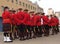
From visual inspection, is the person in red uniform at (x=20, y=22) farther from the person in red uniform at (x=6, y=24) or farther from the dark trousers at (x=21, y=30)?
the person in red uniform at (x=6, y=24)

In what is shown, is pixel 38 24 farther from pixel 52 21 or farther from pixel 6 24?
pixel 6 24

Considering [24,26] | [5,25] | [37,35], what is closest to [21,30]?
[24,26]

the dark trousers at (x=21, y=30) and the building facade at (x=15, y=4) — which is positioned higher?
the building facade at (x=15, y=4)

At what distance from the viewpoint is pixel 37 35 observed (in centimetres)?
2350

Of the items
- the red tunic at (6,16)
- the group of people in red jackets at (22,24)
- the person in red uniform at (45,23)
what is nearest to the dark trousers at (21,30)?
the group of people in red jackets at (22,24)

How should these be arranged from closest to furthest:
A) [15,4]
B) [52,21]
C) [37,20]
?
[37,20]
[52,21]
[15,4]

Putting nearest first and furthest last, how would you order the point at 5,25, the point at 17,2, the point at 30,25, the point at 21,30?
1. the point at 5,25
2. the point at 21,30
3. the point at 30,25
4. the point at 17,2

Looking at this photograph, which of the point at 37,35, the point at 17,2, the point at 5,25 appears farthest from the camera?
the point at 17,2

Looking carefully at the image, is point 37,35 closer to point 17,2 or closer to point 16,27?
point 16,27

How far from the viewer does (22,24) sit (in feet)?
64.0

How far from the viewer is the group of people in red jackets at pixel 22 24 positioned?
60.2 ft

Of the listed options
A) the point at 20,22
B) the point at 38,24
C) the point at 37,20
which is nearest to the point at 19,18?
the point at 20,22

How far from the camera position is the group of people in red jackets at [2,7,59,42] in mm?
18344

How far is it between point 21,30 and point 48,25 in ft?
20.1
